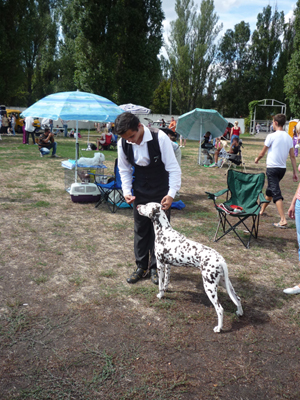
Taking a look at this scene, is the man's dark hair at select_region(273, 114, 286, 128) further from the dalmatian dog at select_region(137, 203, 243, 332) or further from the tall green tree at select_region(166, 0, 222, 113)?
the tall green tree at select_region(166, 0, 222, 113)

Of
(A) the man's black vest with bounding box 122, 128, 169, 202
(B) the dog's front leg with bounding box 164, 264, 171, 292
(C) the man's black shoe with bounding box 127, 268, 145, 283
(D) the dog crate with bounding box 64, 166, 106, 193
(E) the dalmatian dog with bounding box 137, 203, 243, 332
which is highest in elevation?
(A) the man's black vest with bounding box 122, 128, 169, 202

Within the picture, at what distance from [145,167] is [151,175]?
112mm

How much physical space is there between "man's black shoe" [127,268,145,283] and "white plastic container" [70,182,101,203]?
362 centimetres

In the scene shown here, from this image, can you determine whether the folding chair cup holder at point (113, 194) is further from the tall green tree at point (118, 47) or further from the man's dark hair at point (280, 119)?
the tall green tree at point (118, 47)

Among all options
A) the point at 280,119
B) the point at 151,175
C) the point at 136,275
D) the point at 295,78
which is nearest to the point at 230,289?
the point at 136,275

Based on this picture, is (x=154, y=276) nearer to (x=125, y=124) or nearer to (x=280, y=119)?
(x=125, y=124)

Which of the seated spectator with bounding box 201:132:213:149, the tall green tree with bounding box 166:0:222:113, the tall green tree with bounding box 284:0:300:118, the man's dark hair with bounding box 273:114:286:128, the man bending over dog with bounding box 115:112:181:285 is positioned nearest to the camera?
the man bending over dog with bounding box 115:112:181:285

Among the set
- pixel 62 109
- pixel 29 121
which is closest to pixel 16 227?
pixel 62 109

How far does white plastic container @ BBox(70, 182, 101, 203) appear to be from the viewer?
7.23m

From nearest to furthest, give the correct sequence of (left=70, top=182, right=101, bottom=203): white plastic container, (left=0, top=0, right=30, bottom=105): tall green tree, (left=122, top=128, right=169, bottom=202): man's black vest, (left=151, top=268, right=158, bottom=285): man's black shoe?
(left=122, top=128, right=169, bottom=202): man's black vest → (left=151, top=268, right=158, bottom=285): man's black shoe → (left=70, top=182, right=101, bottom=203): white plastic container → (left=0, top=0, right=30, bottom=105): tall green tree

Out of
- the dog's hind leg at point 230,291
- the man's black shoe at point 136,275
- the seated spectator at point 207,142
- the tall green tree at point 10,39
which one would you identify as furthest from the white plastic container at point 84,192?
the tall green tree at point 10,39

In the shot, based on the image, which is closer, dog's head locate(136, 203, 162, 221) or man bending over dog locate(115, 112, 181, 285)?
man bending over dog locate(115, 112, 181, 285)

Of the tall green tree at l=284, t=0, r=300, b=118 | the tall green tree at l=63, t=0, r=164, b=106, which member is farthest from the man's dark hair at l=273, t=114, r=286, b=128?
the tall green tree at l=284, t=0, r=300, b=118

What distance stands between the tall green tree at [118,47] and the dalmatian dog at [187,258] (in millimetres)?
25504
